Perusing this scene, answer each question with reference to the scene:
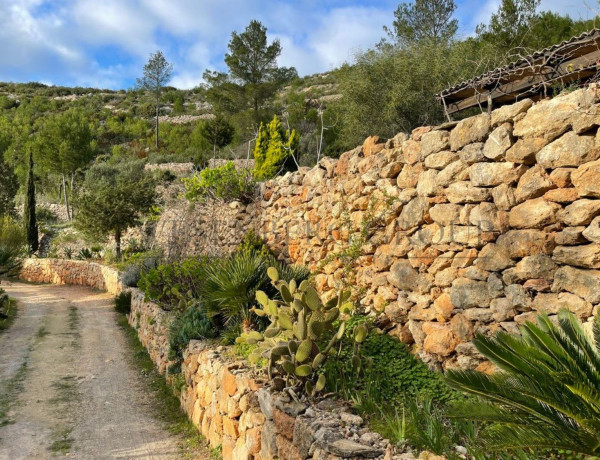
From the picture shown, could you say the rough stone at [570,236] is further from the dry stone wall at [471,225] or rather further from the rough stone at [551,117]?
the rough stone at [551,117]

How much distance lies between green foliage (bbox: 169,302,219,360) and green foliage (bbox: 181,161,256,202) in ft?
9.44

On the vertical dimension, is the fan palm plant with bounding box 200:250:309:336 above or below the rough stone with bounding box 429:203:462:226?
below

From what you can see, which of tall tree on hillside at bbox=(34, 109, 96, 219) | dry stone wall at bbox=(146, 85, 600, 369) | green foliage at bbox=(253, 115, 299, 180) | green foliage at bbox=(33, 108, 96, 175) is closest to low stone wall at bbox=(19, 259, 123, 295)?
green foliage at bbox=(253, 115, 299, 180)

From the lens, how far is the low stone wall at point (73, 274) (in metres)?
18.7

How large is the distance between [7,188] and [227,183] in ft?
97.0

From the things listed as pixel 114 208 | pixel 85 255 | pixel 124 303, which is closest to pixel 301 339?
pixel 124 303

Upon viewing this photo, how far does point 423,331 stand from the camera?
17.4ft

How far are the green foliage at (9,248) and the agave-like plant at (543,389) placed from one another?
14880 millimetres

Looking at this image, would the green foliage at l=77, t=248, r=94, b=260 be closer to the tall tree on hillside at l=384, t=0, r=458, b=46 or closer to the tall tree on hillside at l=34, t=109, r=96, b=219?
the tall tree on hillside at l=34, t=109, r=96, b=219

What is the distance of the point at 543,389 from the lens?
9.22ft

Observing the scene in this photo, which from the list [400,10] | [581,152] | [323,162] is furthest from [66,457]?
[400,10]

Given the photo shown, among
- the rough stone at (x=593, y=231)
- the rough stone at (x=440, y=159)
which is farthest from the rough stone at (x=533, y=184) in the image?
the rough stone at (x=440, y=159)

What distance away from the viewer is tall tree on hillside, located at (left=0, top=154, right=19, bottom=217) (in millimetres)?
31266

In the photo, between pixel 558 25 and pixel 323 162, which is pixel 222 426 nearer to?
pixel 323 162
